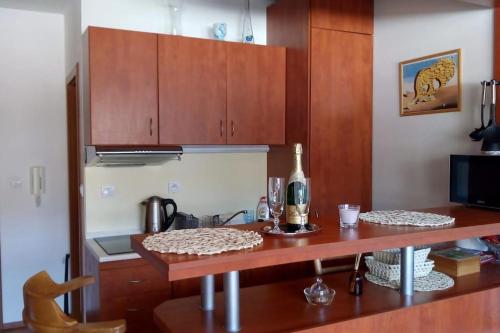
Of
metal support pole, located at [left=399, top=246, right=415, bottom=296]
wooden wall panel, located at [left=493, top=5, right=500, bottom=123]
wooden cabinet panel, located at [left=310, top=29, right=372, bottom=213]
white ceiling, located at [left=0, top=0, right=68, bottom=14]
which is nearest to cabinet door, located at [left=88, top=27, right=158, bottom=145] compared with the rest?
white ceiling, located at [left=0, top=0, right=68, bottom=14]

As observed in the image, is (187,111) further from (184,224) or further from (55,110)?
(55,110)

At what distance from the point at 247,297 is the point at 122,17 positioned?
2.21 meters

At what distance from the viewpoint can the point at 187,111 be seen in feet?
10.2

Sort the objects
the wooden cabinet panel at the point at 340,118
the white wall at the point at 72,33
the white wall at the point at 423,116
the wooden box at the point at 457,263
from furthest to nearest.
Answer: the wooden cabinet panel at the point at 340,118 < the white wall at the point at 72,33 < the white wall at the point at 423,116 < the wooden box at the point at 457,263

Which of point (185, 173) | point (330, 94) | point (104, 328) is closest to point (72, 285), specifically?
point (104, 328)

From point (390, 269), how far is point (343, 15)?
2.04m

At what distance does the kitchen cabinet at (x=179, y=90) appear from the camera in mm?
2848

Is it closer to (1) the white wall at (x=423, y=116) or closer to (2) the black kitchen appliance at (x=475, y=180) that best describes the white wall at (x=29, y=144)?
(1) the white wall at (x=423, y=116)

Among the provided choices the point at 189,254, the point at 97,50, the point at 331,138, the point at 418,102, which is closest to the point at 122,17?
the point at 97,50

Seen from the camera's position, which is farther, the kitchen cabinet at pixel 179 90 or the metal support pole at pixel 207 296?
the kitchen cabinet at pixel 179 90

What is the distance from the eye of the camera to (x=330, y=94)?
130 inches

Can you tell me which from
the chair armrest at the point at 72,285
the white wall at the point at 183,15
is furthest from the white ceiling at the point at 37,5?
the chair armrest at the point at 72,285

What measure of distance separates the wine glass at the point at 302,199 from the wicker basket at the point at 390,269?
20.9 inches

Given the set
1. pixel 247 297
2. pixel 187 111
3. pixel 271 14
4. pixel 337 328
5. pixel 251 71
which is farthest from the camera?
pixel 271 14
